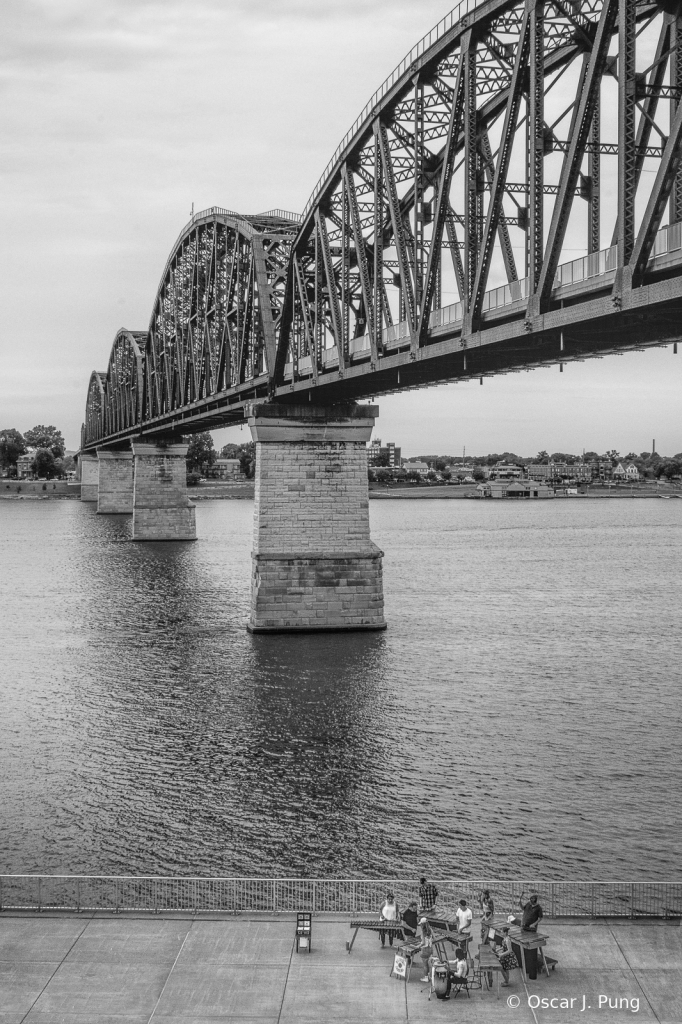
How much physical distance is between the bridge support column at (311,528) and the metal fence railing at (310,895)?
28.3 m

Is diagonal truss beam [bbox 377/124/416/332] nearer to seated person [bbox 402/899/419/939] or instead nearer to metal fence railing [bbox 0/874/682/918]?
metal fence railing [bbox 0/874/682/918]

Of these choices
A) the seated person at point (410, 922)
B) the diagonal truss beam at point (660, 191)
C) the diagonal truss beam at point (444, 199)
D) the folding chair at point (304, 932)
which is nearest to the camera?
the folding chair at point (304, 932)

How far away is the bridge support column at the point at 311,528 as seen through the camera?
4938 cm

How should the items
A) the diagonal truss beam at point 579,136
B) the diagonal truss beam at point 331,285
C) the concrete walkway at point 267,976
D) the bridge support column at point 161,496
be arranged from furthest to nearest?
the bridge support column at point 161,496 < the diagonal truss beam at point 331,285 < the diagonal truss beam at point 579,136 < the concrete walkway at point 267,976

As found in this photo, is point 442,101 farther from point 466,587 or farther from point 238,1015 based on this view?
point 466,587

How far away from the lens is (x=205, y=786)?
2805cm

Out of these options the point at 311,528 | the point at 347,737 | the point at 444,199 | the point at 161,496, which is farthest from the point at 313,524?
the point at 161,496

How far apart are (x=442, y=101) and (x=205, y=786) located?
26901 mm

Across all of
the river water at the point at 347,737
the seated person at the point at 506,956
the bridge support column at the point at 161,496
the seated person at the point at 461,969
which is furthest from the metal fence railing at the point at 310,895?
the bridge support column at the point at 161,496

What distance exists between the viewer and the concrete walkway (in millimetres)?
13734

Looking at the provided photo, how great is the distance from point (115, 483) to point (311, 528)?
121273 millimetres

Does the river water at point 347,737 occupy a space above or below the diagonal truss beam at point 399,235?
below

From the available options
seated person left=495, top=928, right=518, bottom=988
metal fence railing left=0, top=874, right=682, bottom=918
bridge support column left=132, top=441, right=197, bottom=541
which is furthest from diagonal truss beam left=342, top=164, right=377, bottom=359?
bridge support column left=132, top=441, right=197, bottom=541

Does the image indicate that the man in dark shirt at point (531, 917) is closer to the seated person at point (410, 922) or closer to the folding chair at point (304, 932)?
the seated person at point (410, 922)
